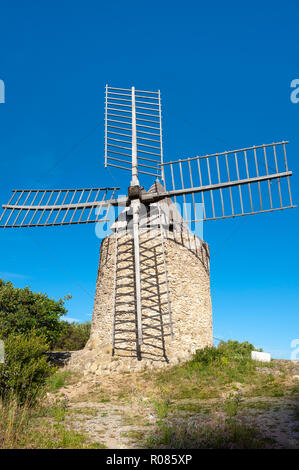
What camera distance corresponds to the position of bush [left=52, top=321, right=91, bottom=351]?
27.6 m

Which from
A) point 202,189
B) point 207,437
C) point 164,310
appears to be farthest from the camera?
point 202,189

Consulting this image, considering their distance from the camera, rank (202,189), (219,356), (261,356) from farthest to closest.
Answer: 1. (202,189)
2. (261,356)
3. (219,356)

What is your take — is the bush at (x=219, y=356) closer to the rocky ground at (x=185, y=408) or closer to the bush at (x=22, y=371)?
the rocky ground at (x=185, y=408)

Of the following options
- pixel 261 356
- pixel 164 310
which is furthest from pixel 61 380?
pixel 261 356

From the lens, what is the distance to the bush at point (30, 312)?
1550cm

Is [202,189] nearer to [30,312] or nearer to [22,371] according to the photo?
[30,312]

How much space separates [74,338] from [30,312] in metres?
14.1

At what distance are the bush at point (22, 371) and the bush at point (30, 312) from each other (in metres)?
7.67

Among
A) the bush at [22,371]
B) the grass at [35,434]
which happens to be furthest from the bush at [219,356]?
the grass at [35,434]

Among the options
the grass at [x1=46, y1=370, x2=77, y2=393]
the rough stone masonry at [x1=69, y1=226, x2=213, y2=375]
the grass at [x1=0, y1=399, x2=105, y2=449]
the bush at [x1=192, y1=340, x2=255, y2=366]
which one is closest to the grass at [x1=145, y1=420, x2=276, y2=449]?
the grass at [x1=0, y1=399, x2=105, y2=449]

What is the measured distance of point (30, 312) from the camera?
53.3 ft

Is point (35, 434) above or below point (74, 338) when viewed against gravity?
below

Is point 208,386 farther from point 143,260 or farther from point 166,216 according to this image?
point 166,216

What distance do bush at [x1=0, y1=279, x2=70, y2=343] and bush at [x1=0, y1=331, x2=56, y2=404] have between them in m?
7.67
